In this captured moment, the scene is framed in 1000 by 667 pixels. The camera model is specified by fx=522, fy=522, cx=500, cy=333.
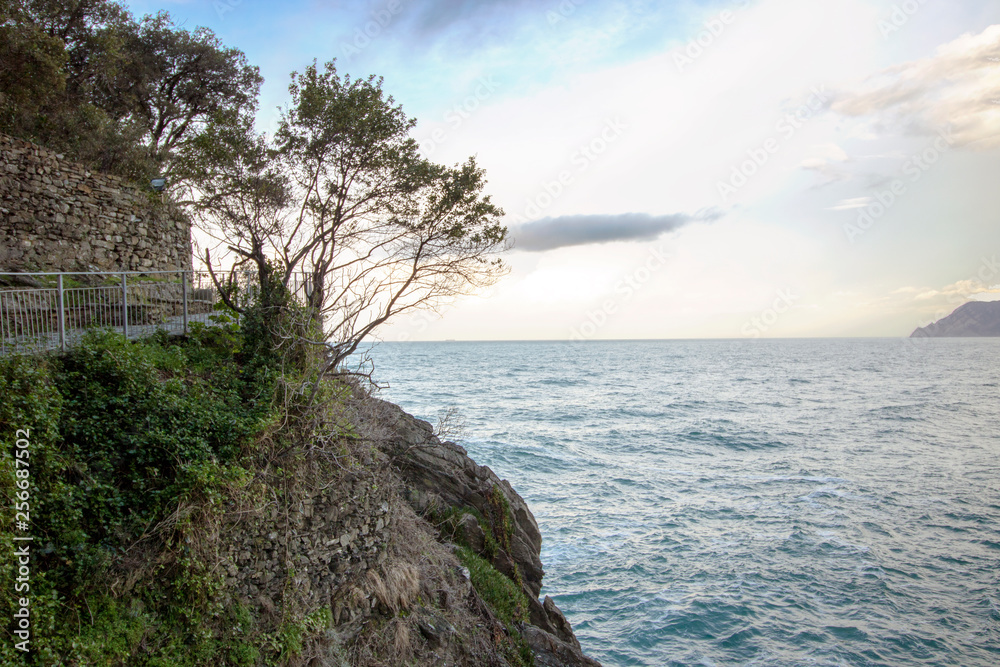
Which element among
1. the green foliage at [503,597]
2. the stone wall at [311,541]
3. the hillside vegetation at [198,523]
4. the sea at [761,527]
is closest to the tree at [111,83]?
the hillside vegetation at [198,523]

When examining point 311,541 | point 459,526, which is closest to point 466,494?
point 459,526

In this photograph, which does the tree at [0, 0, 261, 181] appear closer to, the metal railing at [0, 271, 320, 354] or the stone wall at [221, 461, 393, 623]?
the metal railing at [0, 271, 320, 354]

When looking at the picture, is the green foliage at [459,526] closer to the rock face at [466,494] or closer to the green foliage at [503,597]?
the rock face at [466,494]

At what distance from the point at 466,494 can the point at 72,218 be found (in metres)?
13.0

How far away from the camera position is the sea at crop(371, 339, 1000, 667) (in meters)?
14.6

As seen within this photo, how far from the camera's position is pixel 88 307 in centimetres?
1088

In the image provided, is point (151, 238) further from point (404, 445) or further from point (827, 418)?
point (827, 418)

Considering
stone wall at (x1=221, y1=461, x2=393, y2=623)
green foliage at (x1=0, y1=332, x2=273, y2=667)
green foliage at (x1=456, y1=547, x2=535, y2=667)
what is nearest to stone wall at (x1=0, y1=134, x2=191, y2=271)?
green foliage at (x1=0, y1=332, x2=273, y2=667)

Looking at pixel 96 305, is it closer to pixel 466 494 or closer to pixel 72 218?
pixel 72 218

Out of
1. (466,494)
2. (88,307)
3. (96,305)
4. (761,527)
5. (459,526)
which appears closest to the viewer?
(88,307)

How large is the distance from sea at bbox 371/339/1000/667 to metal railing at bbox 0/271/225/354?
390 inches

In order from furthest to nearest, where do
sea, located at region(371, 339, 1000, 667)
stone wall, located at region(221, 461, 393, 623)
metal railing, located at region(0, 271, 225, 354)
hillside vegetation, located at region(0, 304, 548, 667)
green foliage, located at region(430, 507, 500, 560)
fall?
sea, located at region(371, 339, 1000, 667)
green foliage, located at region(430, 507, 500, 560)
metal railing, located at region(0, 271, 225, 354)
stone wall, located at region(221, 461, 393, 623)
hillside vegetation, located at region(0, 304, 548, 667)

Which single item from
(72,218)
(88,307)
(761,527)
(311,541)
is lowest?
(761,527)

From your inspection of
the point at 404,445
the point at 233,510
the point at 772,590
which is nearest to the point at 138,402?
the point at 233,510
